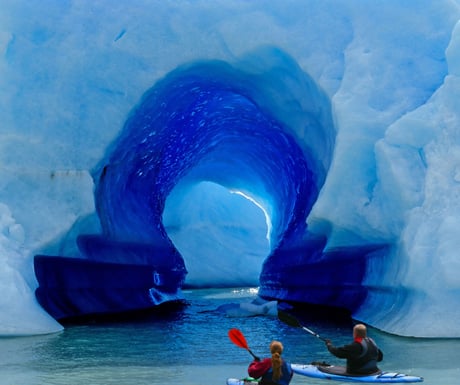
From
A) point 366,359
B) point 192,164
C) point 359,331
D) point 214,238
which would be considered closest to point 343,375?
point 366,359

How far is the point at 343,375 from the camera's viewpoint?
412 centimetres

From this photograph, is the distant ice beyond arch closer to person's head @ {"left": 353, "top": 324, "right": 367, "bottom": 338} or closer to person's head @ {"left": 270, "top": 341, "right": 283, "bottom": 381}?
person's head @ {"left": 353, "top": 324, "right": 367, "bottom": 338}

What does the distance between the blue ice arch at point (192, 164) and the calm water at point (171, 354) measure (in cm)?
196

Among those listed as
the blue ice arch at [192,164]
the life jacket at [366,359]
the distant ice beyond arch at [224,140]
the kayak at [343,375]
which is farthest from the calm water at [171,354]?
the distant ice beyond arch at [224,140]

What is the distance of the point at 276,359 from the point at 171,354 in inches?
97.9

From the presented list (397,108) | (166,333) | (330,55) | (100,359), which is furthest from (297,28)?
(100,359)

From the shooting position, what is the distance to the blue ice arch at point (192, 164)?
8953 mm

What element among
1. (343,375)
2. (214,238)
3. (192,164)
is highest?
(192,164)

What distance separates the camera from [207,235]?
2431 centimetres

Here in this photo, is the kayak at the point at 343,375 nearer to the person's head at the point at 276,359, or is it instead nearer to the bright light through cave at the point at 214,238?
the person's head at the point at 276,359

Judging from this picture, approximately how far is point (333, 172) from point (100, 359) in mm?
3725

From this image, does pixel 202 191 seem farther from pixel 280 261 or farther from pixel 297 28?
pixel 297 28

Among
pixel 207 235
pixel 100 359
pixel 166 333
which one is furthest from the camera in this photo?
pixel 207 235

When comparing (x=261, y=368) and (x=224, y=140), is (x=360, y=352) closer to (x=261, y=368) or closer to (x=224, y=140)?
(x=261, y=368)
